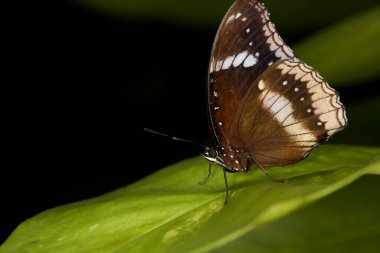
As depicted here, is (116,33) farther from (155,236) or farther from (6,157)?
(155,236)

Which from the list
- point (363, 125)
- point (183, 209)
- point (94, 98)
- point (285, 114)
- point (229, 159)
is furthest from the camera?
point (94, 98)

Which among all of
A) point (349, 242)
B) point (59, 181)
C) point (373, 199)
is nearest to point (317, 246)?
point (349, 242)

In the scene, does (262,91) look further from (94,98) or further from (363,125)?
(94,98)

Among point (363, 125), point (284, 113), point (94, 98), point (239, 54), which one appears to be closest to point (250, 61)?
point (239, 54)

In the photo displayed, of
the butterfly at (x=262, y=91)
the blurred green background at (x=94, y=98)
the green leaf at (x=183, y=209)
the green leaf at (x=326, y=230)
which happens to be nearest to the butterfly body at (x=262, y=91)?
the butterfly at (x=262, y=91)

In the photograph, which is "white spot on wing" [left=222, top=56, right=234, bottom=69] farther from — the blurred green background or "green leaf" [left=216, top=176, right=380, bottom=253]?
the blurred green background

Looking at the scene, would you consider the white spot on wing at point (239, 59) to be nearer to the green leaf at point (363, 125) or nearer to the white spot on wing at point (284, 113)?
the white spot on wing at point (284, 113)
